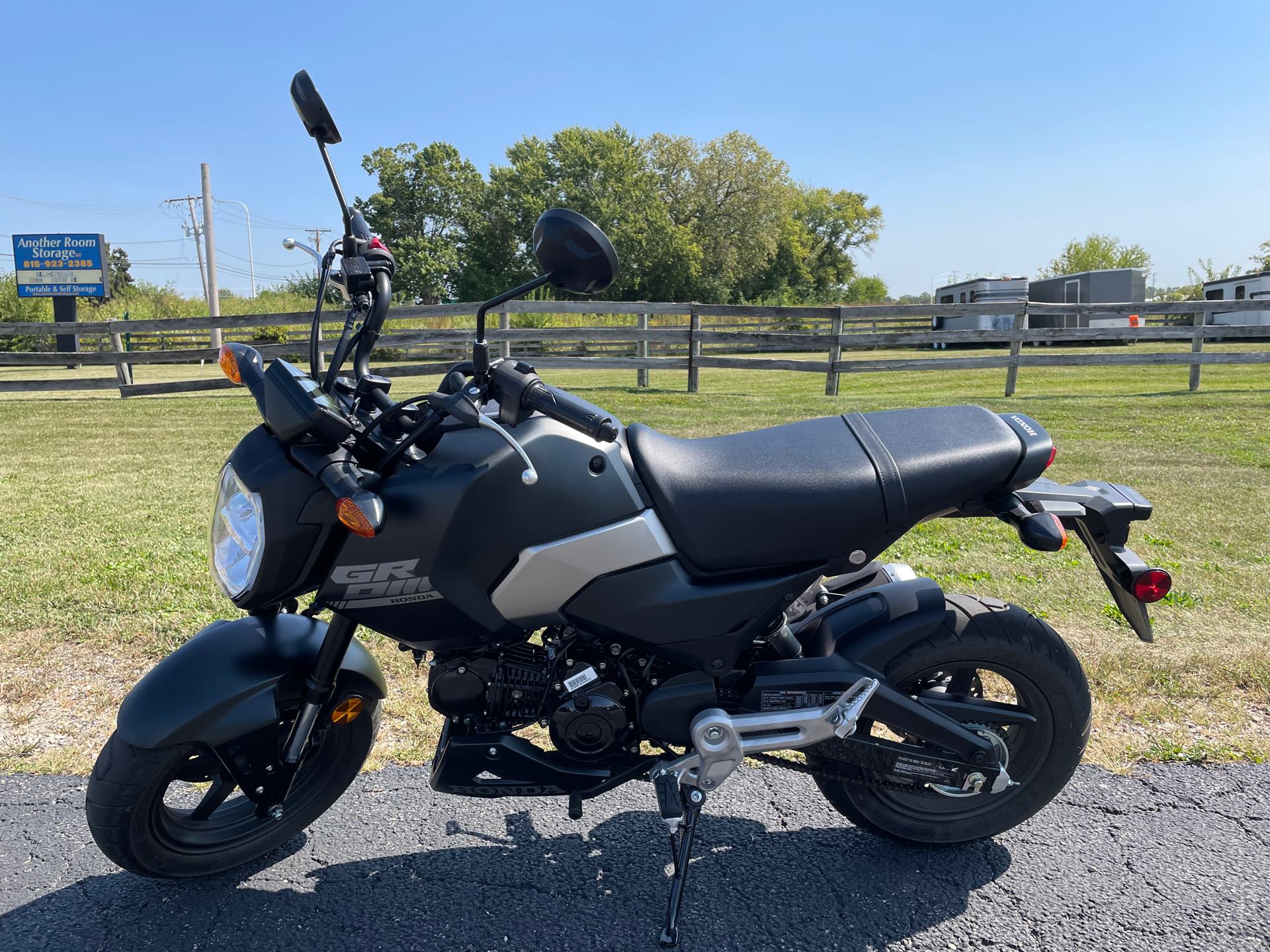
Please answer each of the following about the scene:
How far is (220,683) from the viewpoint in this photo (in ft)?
6.72

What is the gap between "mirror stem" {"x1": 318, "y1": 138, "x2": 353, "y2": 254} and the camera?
7.03ft

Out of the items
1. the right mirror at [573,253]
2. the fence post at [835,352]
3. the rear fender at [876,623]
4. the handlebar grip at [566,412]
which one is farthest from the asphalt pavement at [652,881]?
the fence post at [835,352]

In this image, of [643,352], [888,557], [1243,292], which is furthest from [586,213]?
[888,557]

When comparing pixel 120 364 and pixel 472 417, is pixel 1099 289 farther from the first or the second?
pixel 472 417

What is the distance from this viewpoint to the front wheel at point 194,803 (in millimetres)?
2029

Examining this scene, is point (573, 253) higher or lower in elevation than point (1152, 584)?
higher

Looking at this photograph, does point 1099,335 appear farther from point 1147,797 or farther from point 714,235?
point 714,235

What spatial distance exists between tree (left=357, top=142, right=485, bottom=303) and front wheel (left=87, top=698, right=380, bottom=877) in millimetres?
53699

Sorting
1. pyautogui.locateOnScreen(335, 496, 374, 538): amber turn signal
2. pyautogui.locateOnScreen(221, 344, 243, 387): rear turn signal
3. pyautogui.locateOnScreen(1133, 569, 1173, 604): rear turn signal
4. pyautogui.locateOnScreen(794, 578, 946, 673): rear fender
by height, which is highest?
pyautogui.locateOnScreen(221, 344, 243, 387): rear turn signal

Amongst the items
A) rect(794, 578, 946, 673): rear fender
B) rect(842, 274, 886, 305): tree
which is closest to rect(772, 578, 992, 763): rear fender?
rect(794, 578, 946, 673): rear fender

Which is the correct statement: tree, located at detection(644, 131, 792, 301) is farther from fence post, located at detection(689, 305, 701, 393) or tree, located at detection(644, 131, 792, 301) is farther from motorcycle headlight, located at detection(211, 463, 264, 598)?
motorcycle headlight, located at detection(211, 463, 264, 598)

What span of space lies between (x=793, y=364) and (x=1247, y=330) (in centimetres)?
698

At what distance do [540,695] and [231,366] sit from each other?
1.08 meters

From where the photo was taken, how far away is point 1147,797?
8.59 ft
